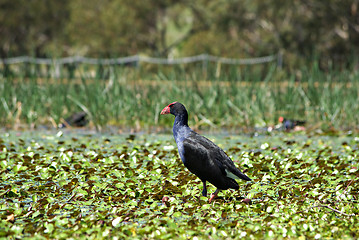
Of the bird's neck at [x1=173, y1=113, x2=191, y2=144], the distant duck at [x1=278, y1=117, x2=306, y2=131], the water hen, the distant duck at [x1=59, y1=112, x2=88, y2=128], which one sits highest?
the bird's neck at [x1=173, y1=113, x2=191, y2=144]

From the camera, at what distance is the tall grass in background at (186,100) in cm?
912

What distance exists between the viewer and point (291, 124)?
9.53 m

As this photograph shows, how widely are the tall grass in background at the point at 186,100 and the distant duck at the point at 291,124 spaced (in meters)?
0.12

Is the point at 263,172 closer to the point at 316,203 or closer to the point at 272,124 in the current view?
the point at 316,203

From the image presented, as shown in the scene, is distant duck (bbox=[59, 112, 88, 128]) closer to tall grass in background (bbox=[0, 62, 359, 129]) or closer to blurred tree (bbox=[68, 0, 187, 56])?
tall grass in background (bbox=[0, 62, 359, 129])

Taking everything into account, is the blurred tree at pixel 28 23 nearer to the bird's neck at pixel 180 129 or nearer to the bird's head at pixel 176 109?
the bird's head at pixel 176 109

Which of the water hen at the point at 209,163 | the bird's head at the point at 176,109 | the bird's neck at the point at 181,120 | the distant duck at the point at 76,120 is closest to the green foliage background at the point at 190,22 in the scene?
the distant duck at the point at 76,120

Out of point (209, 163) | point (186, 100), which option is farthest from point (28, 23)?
point (209, 163)

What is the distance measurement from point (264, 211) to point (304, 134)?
5.06 meters

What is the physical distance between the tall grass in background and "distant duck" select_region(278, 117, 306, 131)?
4.7 inches

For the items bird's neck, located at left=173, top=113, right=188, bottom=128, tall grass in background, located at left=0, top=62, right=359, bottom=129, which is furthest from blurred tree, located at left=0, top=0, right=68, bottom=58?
bird's neck, located at left=173, top=113, right=188, bottom=128

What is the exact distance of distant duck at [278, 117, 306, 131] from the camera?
31.1 feet

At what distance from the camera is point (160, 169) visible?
5934mm

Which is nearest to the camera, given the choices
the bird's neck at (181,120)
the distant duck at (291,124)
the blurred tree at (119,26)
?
the bird's neck at (181,120)
